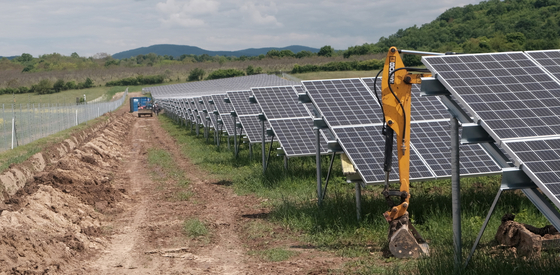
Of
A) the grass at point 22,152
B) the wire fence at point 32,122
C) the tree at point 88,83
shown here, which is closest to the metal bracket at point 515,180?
the grass at point 22,152

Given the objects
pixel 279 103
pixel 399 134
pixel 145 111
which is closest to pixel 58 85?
pixel 145 111

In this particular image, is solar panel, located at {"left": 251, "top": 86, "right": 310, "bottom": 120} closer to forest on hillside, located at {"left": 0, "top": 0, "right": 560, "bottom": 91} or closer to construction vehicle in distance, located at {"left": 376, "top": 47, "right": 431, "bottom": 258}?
construction vehicle in distance, located at {"left": 376, "top": 47, "right": 431, "bottom": 258}

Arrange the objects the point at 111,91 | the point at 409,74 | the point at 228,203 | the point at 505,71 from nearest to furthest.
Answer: the point at 505,71 → the point at 409,74 → the point at 228,203 → the point at 111,91

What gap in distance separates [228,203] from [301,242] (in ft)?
14.6

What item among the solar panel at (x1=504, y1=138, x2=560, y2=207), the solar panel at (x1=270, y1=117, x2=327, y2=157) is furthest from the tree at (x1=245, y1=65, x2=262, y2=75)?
the solar panel at (x1=504, y1=138, x2=560, y2=207)

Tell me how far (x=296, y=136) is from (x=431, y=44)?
61095 millimetres

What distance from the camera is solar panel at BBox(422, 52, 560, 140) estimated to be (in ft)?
20.2

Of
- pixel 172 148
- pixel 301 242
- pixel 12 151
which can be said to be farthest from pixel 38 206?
pixel 172 148

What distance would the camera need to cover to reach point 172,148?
28719mm

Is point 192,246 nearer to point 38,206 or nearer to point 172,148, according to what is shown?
point 38,206

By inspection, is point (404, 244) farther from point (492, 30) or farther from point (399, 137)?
point (492, 30)

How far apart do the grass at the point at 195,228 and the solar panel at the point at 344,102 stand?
323 centimetres

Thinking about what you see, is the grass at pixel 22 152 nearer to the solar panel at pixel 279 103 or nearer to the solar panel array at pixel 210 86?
the solar panel at pixel 279 103

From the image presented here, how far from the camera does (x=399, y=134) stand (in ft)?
25.9
